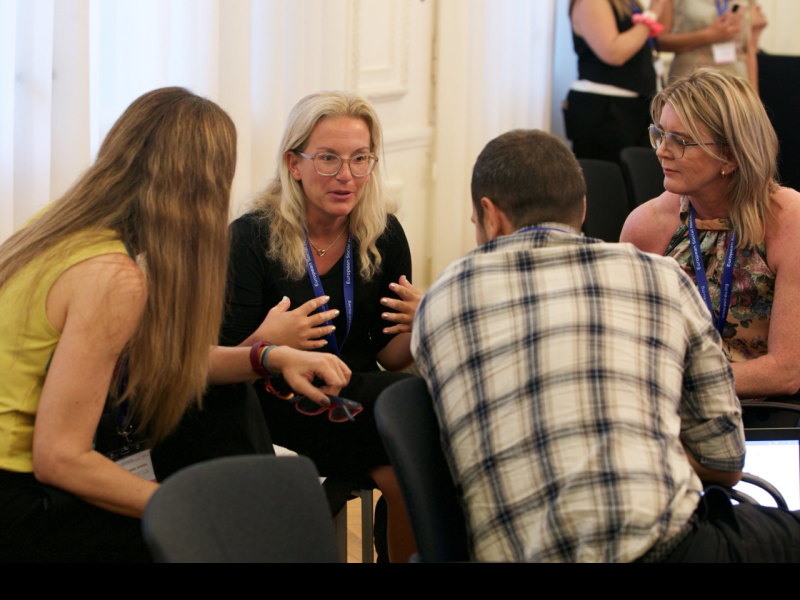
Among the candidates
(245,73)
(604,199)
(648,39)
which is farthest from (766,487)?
(648,39)

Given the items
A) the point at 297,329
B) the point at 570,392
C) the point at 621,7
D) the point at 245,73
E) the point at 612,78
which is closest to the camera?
the point at 570,392

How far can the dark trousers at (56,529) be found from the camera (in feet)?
4.78

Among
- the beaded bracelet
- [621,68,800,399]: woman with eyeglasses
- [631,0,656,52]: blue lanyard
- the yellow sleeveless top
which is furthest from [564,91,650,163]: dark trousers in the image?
the yellow sleeveless top

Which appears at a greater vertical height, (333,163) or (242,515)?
(333,163)

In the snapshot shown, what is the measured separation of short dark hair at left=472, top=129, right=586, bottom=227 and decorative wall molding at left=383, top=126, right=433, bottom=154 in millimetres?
2862

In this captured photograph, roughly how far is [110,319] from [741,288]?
1.62 m

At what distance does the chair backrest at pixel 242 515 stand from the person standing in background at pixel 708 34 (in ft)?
13.6

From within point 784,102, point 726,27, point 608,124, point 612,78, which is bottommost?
point 608,124

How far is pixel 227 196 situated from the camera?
167cm

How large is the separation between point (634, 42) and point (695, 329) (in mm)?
3257

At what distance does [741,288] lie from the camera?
2.27 m

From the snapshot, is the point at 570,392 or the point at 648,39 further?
the point at 648,39

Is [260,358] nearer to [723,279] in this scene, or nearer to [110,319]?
[110,319]

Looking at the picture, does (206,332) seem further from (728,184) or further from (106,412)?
(728,184)
